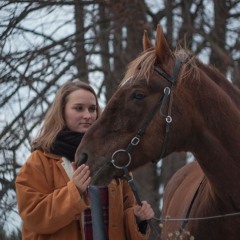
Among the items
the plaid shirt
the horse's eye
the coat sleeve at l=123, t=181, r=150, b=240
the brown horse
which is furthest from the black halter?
the coat sleeve at l=123, t=181, r=150, b=240

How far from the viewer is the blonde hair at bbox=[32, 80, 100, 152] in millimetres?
3932

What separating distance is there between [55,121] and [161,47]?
0.80 m

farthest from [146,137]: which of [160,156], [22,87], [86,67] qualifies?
[86,67]

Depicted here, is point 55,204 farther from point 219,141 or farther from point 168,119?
point 219,141

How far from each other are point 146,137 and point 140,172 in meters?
8.34

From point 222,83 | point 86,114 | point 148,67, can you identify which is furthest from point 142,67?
point 222,83

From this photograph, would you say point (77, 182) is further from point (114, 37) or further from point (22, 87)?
point (114, 37)

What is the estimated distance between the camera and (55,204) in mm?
3656

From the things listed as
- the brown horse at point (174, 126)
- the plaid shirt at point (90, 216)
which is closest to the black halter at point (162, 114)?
the brown horse at point (174, 126)

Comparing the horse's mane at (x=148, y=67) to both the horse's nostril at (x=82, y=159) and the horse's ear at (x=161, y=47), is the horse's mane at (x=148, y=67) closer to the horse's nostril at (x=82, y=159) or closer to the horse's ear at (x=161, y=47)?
the horse's ear at (x=161, y=47)

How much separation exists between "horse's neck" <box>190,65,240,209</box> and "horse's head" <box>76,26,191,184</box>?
199mm

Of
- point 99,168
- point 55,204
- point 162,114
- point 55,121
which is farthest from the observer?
point 55,121

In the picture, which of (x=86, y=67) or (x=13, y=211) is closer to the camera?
(x=13, y=211)

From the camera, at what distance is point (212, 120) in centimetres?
402
